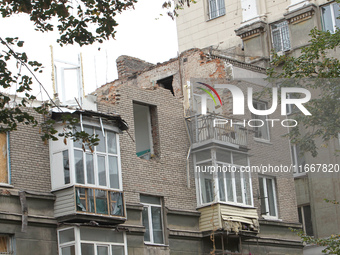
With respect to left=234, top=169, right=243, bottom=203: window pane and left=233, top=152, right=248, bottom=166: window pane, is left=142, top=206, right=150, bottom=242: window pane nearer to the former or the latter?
left=234, top=169, right=243, bottom=203: window pane

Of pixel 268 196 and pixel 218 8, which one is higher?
pixel 218 8

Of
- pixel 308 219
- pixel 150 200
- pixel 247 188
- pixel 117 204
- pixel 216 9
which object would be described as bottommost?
pixel 117 204

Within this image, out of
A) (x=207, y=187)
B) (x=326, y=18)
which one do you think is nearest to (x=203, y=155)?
(x=207, y=187)

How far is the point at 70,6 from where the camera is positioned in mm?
16969

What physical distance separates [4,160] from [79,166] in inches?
93.7

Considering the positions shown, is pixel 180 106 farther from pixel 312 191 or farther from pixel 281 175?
pixel 312 191

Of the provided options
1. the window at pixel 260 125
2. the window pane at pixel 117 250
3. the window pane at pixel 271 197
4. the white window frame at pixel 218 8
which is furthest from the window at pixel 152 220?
the white window frame at pixel 218 8

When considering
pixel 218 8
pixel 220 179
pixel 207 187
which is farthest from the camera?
pixel 218 8

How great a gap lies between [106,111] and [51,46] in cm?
297

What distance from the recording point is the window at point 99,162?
84.0ft

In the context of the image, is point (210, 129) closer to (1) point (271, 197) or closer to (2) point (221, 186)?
(2) point (221, 186)

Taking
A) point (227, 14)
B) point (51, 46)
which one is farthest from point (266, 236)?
point (227, 14)

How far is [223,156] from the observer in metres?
30.8

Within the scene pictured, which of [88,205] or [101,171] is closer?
[88,205]
